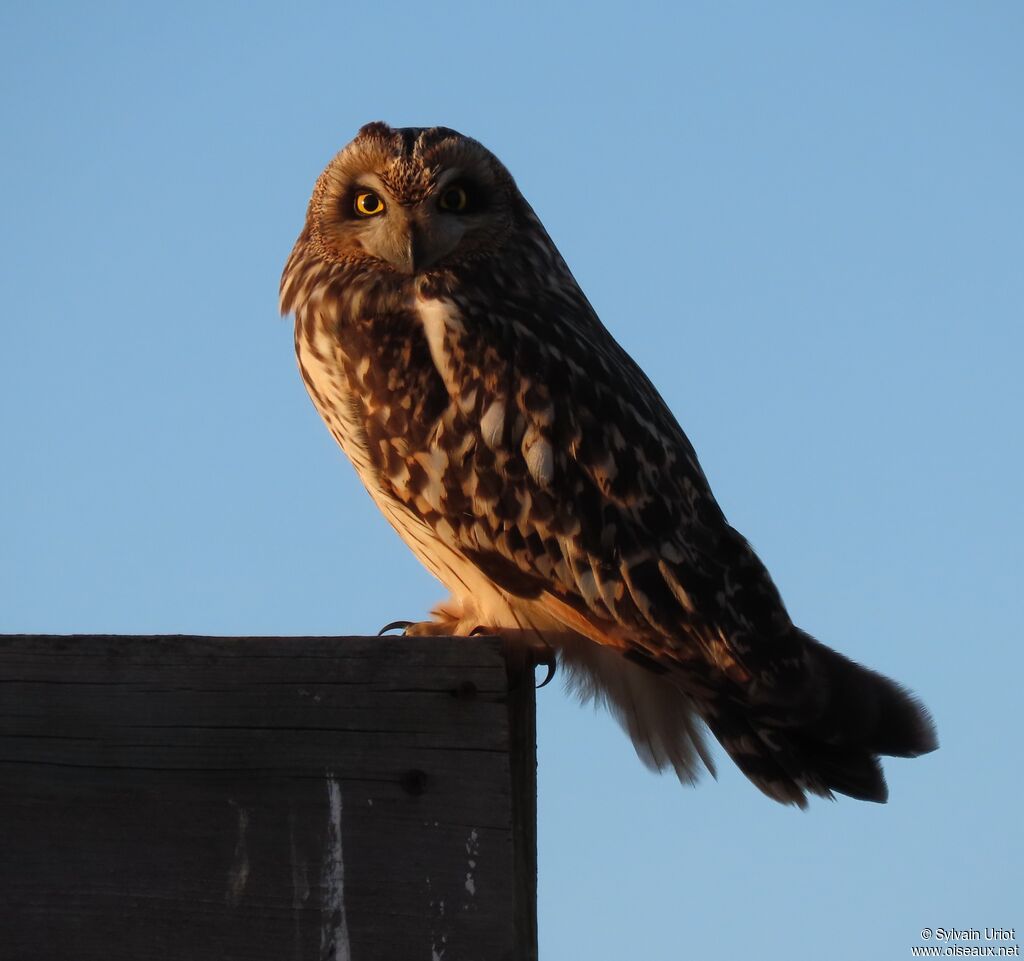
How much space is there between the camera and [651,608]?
3.33 metres

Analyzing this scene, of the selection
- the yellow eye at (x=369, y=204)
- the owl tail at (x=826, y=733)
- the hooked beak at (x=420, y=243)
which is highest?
the yellow eye at (x=369, y=204)

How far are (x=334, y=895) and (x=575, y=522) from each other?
173 cm

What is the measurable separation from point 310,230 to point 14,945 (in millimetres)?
2734

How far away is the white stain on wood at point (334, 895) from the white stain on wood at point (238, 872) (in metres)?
0.10

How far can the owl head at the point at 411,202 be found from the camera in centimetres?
383

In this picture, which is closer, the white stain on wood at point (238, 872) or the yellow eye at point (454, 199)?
the white stain on wood at point (238, 872)

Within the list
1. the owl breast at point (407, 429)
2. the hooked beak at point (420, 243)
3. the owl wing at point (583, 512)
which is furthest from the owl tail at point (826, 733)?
the hooked beak at point (420, 243)

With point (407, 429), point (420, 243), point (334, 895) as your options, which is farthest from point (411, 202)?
point (334, 895)

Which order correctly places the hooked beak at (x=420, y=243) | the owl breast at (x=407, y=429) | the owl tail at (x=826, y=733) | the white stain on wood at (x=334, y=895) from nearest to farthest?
the white stain on wood at (x=334, y=895), the owl tail at (x=826, y=733), the owl breast at (x=407, y=429), the hooked beak at (x=420, y=243)

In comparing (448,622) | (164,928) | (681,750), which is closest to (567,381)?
(448,622)

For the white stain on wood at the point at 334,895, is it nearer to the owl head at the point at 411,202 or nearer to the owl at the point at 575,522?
the owl at the point at 575,522

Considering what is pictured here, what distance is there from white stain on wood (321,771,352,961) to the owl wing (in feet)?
5.13

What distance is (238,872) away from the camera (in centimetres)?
181

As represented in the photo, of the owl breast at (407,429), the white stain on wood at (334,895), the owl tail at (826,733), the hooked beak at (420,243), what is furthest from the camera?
the hooked beak at (420,243)
